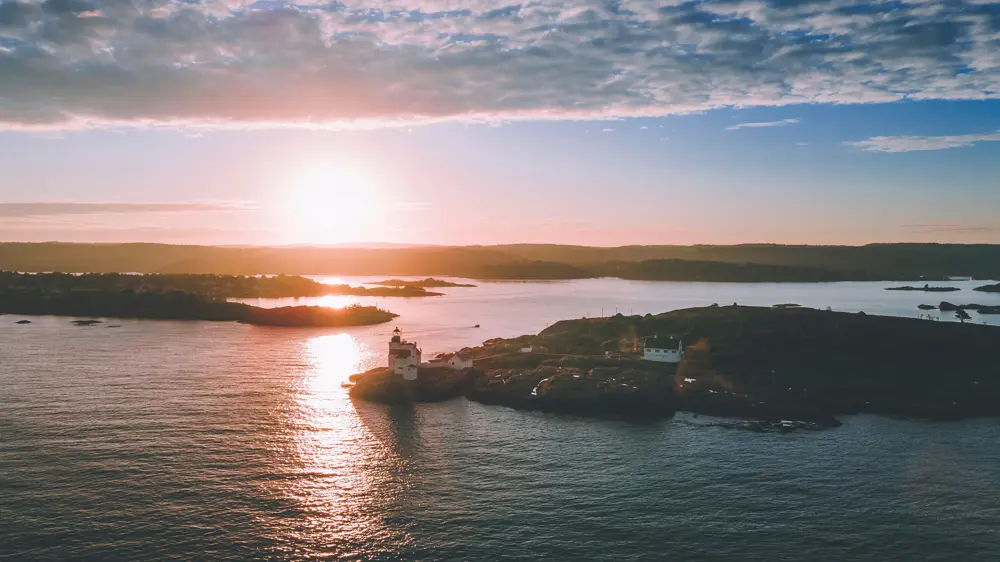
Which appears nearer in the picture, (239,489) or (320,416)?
(239,489)

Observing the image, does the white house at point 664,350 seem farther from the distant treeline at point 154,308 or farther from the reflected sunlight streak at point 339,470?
the distant treeline at point 154,308

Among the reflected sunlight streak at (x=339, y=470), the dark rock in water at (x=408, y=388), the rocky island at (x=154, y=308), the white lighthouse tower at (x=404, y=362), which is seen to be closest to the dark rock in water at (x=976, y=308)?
the rocky island at (x=154, y=308)

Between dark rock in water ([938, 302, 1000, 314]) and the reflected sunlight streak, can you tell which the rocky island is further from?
dark rock in water ([938, 302, 1000, 314])

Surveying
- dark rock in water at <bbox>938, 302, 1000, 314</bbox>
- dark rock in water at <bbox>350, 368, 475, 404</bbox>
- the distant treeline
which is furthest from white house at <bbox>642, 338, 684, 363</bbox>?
dark rock in water at <bbox>938, 302, 1000, 314</bbox>

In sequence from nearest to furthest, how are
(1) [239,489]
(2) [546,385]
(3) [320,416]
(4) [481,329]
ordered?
(1) [239,489] → (3) [320,416] → (2) [546,385] → (4) [481,329]

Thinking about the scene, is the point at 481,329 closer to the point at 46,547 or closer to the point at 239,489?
the point at 239,489

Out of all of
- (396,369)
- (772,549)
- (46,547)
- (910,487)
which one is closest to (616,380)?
(396,369)

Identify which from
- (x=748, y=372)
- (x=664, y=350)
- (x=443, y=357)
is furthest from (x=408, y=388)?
(x=748, y=372)
